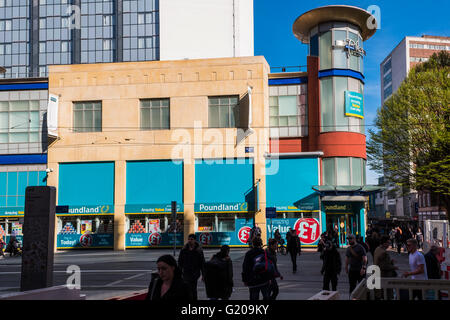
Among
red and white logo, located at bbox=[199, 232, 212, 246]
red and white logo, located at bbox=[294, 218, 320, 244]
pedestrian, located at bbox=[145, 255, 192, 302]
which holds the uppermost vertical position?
pedestrian, located at bbox=[145, 255, 192, 302]

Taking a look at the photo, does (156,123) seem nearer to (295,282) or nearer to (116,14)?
(295,282)

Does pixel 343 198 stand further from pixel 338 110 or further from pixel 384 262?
pixel 384 262

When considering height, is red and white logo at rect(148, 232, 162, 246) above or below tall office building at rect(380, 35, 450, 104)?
below

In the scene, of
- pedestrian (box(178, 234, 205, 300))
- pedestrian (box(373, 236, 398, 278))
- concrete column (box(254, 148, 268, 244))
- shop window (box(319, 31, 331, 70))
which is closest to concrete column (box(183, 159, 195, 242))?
concrete column (box(254, 148, 268, 244))

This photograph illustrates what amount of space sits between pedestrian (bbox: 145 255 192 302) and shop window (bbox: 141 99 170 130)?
31.8 m

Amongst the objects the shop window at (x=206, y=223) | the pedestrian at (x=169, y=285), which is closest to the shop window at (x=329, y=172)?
the shop window at (x=206, y=223)

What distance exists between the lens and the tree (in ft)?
100

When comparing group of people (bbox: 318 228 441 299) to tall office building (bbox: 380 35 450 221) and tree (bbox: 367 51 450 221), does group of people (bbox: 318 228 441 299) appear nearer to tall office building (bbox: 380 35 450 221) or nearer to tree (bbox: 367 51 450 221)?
tree (bbox: 367 51 450 221)

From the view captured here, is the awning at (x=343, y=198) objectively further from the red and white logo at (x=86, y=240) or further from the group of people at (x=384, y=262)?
the group of people at (x=384, y=262)

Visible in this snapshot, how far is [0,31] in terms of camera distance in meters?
85.6

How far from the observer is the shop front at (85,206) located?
36.2 meters

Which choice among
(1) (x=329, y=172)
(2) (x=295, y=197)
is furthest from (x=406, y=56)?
(2) (x=295, y=197)

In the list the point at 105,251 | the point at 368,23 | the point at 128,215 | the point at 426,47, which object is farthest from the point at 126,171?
the point at 426,47
